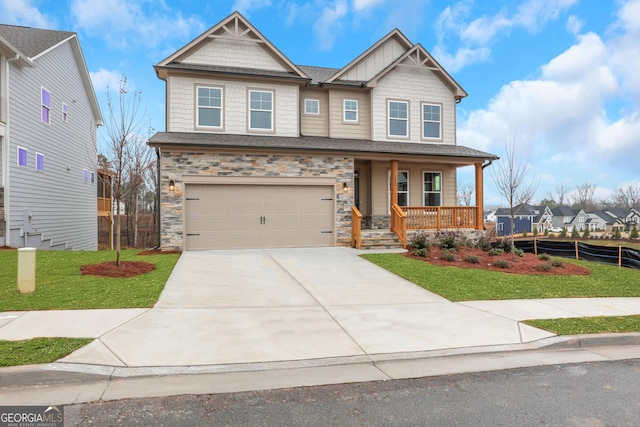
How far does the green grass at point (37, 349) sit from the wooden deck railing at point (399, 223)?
10.8 m

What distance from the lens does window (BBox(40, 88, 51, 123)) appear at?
614 inches

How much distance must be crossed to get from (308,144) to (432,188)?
6396 mm

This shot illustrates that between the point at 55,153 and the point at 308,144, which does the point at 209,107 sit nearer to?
the point at 308,144

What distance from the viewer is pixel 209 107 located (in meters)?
13.8

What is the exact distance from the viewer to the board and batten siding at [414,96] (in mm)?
15844

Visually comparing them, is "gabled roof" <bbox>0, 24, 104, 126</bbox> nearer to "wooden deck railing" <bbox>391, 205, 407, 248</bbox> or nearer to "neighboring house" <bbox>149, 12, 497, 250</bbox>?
"neighboring house" <bbox>149, 12, 497, 250</bbox>

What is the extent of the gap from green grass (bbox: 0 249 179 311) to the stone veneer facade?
A: 2762 mm

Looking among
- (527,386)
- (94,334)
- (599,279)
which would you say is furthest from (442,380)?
(599,279)

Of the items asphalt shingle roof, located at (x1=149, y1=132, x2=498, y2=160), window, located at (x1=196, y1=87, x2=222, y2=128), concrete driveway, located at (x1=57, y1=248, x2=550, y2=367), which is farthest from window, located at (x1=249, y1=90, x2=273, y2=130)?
concrete driveway, located at (x1=57, y1=248, x2=550, y2=367)

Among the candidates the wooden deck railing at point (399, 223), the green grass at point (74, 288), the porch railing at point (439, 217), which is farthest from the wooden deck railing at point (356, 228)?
the green grass at point (74, 288)

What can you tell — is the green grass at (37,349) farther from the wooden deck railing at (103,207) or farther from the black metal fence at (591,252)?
the wooden deck railing at (103,207)

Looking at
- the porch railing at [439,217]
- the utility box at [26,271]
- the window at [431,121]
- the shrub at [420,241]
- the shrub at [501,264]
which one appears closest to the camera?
the utility box at [26,271]

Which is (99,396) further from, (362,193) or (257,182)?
(362,193)

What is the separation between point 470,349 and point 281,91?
12.3 meters
